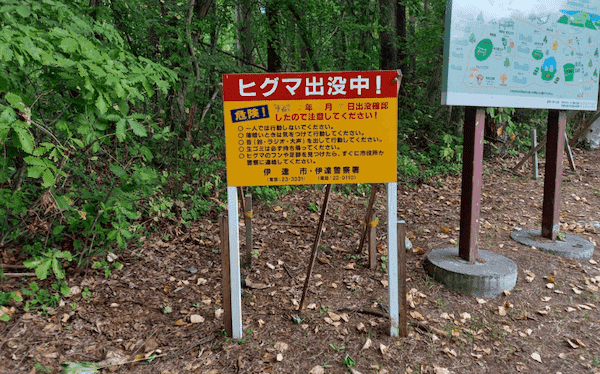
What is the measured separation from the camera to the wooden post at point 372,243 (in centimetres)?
391

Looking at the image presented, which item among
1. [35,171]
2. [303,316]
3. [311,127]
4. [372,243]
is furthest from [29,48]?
[372,243]

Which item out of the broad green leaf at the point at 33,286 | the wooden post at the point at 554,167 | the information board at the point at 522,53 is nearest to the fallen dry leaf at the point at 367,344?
the information board at the point at 522,53

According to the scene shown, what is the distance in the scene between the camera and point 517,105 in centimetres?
370

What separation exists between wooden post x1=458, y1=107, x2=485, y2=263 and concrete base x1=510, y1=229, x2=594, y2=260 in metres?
1.19

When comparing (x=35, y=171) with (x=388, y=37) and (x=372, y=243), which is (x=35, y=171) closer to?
(x=372, y=243)

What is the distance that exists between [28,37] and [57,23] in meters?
0.67

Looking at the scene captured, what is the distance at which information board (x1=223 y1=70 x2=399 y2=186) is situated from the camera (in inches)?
104

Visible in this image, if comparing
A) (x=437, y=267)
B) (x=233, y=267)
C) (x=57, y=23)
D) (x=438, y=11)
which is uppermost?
(x=438, y=11)

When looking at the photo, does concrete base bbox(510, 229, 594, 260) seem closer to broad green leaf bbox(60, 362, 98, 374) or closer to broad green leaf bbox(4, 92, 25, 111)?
broad green leaf bbox(60, 362, 98, 374)

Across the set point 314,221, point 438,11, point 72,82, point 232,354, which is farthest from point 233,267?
point 438,11

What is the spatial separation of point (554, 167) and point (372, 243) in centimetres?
232

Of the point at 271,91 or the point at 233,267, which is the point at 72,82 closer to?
the point at 271,91

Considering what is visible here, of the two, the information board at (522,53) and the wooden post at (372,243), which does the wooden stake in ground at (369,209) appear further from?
the information board at (522,53)

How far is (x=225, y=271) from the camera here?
2891 mm
